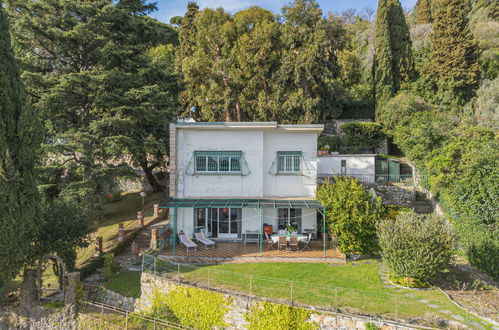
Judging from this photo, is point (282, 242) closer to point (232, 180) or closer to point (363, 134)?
point (232, 180)

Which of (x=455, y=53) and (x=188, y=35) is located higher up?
(x=188, y=35)

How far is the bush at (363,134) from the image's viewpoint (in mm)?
32750

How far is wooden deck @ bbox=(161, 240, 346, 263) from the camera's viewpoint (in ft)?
53.5

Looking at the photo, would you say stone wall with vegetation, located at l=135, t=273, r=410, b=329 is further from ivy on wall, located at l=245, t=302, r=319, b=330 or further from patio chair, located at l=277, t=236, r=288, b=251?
patio chair, located at l=277, t=236, r=288, b=251

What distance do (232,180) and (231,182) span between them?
15 cm

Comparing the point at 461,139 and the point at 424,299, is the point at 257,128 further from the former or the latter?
the point at 461,139

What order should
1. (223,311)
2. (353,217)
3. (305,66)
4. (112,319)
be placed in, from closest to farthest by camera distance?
(223,311) → (112,319) → (353,217) → (305,66)

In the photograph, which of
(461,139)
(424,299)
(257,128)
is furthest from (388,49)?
(424,299)

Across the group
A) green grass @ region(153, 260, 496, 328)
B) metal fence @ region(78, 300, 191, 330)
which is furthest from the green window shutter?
metal fence @ region(78, 300, 191, 330)

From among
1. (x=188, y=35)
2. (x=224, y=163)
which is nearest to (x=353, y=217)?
(x=224, y=163)

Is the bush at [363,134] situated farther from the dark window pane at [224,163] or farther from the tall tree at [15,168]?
the tall tree at [15,168]

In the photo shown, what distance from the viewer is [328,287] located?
43.0 ft

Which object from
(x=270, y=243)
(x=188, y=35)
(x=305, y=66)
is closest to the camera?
(x=270, y=243)

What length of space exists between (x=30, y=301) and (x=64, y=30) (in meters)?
19.5
